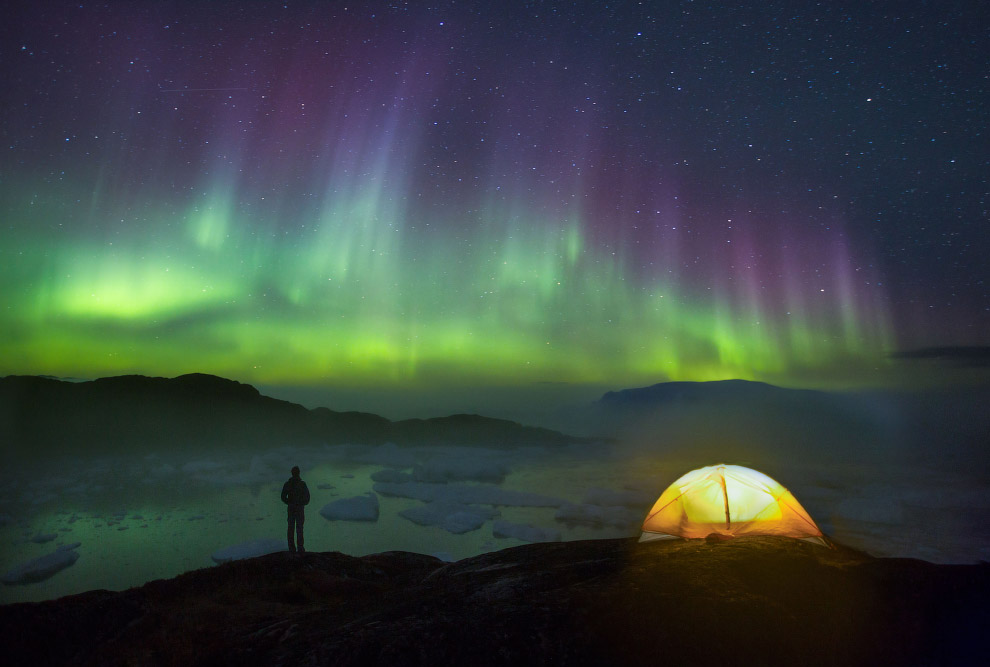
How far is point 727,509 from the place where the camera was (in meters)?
11.8

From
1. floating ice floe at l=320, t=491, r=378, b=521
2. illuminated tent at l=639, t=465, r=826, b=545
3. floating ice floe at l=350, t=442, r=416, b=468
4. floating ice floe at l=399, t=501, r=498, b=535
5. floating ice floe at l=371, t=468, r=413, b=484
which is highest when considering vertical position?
illuminated tent at l=639, t=465, r=826, b=545

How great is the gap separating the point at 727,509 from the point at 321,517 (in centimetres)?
6025

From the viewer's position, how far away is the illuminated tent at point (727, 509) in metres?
11.2

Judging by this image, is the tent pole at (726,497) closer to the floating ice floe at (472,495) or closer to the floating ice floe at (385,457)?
the floating ice floe at (472,495)

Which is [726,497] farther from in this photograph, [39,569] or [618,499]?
[618,499]

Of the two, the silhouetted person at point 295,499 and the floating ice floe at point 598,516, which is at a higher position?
the silhouetted person at point 295,499

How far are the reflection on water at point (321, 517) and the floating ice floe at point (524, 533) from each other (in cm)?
121

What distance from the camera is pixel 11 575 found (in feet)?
102

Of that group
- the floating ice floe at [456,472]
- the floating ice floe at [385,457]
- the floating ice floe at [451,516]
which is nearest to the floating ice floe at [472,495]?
the floating ice floe at [456,472]

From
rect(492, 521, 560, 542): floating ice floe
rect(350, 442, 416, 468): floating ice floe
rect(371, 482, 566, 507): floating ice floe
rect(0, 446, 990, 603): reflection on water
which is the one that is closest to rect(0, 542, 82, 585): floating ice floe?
rect(0, 446, 990, 603): reflection on water

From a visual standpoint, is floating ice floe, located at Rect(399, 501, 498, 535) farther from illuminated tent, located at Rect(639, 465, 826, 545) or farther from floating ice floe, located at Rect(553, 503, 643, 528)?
illuminated tent, located at Rect(639, 465, 826, 545)

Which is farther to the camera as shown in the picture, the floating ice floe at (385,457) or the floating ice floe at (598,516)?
the floating ice floe at (385,457)

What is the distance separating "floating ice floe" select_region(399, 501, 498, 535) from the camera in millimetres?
49062

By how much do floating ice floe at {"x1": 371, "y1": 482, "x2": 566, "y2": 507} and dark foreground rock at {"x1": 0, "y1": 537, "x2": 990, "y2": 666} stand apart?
55.5m
